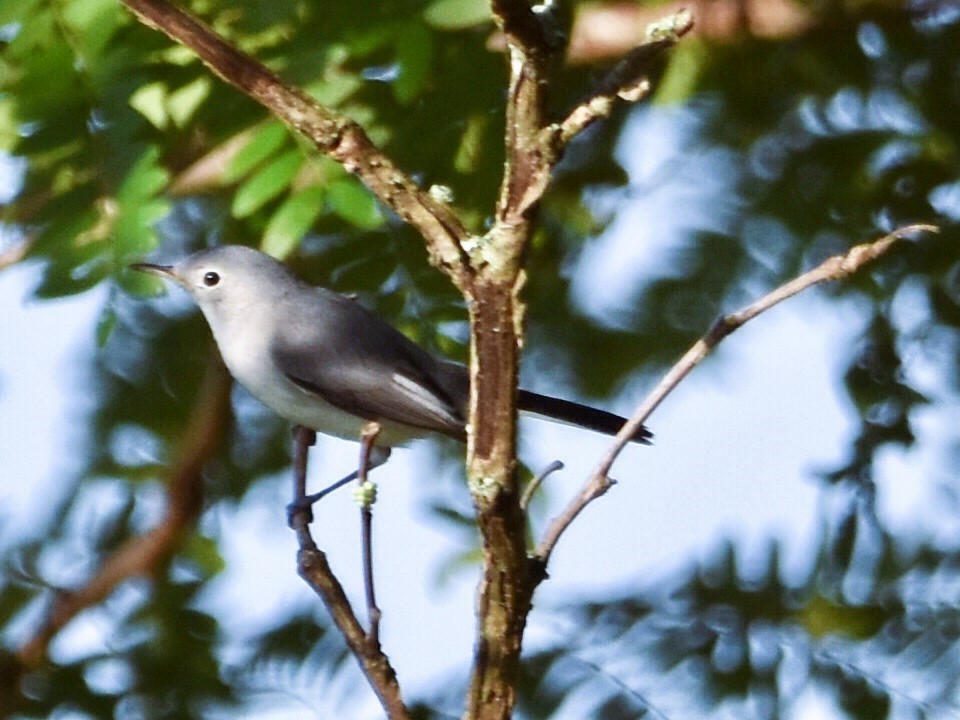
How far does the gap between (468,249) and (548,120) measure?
0.15 meters

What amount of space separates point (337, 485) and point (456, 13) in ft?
2.90

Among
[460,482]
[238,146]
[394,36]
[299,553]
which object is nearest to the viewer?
[299,553]

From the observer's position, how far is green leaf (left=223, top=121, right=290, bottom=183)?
8.99 ft

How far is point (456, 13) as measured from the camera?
2686mm

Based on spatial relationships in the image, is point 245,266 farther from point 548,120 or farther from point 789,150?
point 548,120

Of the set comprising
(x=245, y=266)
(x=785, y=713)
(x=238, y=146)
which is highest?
(x=238, y=146)

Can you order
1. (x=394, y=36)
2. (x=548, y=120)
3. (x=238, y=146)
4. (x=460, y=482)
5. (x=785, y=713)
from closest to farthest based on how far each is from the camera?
1. (x=548, y=120)
2. (x=785, y=713)
3. (x=394, y=36)
4. (x=238, y=146)
5. (x=460, y=482)

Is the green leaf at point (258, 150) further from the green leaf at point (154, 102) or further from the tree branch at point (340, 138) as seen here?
the tree branch at point (340, 138)

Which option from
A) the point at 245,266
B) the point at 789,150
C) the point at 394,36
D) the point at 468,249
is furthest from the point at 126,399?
the point at 468,249

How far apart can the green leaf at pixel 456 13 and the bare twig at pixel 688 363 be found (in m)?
1.19

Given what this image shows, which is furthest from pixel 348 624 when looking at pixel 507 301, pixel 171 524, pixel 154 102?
A: pixel 171 524

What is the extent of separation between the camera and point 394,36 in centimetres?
275

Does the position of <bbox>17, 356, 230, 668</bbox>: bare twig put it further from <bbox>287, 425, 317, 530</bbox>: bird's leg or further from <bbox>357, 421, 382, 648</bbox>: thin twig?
<bbox>357, 421, 382, 648</bbox>: thin twig

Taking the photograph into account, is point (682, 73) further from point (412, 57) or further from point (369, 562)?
point (369, 562)
